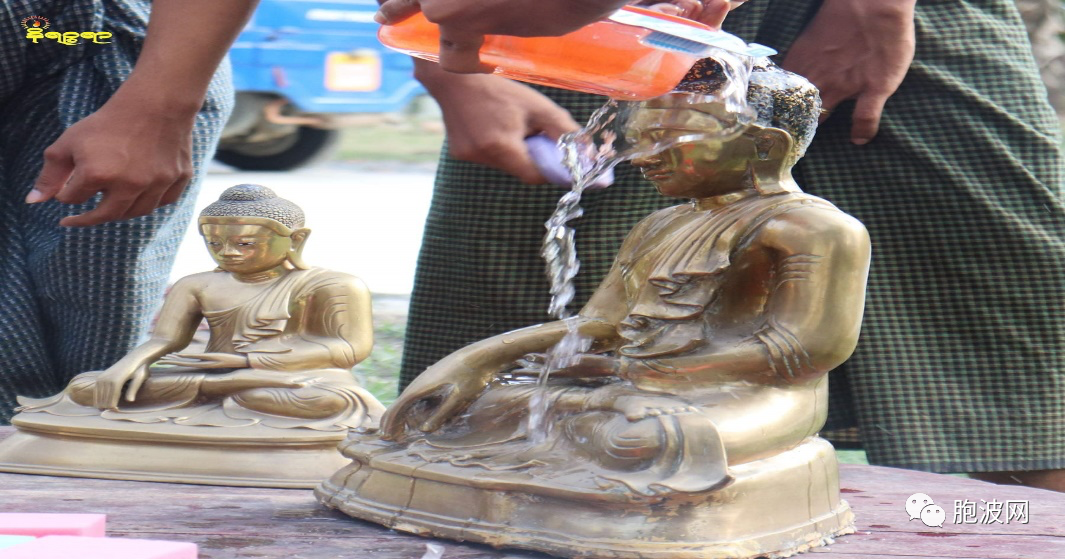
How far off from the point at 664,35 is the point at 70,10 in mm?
1270

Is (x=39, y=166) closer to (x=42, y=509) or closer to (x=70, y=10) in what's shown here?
(x=70, y=10)

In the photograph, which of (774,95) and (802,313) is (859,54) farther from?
(802,313)

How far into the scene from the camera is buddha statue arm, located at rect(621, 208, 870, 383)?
1.25m

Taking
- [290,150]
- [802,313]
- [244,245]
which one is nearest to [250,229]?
[244,245]

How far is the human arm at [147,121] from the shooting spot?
66.8 inches

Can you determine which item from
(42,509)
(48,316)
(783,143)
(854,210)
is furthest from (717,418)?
(48,316)

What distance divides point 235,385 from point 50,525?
44 centimetres

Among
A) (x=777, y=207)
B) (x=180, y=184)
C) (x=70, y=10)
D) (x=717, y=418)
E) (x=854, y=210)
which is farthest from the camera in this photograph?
(x=70, y=10)

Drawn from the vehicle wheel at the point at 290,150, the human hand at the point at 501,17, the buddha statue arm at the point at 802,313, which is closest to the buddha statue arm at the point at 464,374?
the buddha statue arm at the point at 802,313

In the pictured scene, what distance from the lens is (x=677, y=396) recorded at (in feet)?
4.09

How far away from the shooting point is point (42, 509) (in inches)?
53.9

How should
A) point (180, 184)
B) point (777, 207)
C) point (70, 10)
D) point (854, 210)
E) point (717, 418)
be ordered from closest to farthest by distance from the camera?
point (717, 418) < point (777, 207) < point (180, 184) < point (854, 210) < point (70, 10)

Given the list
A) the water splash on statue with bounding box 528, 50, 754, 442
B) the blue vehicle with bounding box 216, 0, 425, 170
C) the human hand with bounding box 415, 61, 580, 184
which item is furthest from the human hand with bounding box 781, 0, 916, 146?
the blue vehicle with bounding box 216, 0, 425, 170

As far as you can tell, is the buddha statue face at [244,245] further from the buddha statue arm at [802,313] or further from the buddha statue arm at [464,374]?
the buddha statue arm at [802,313]
